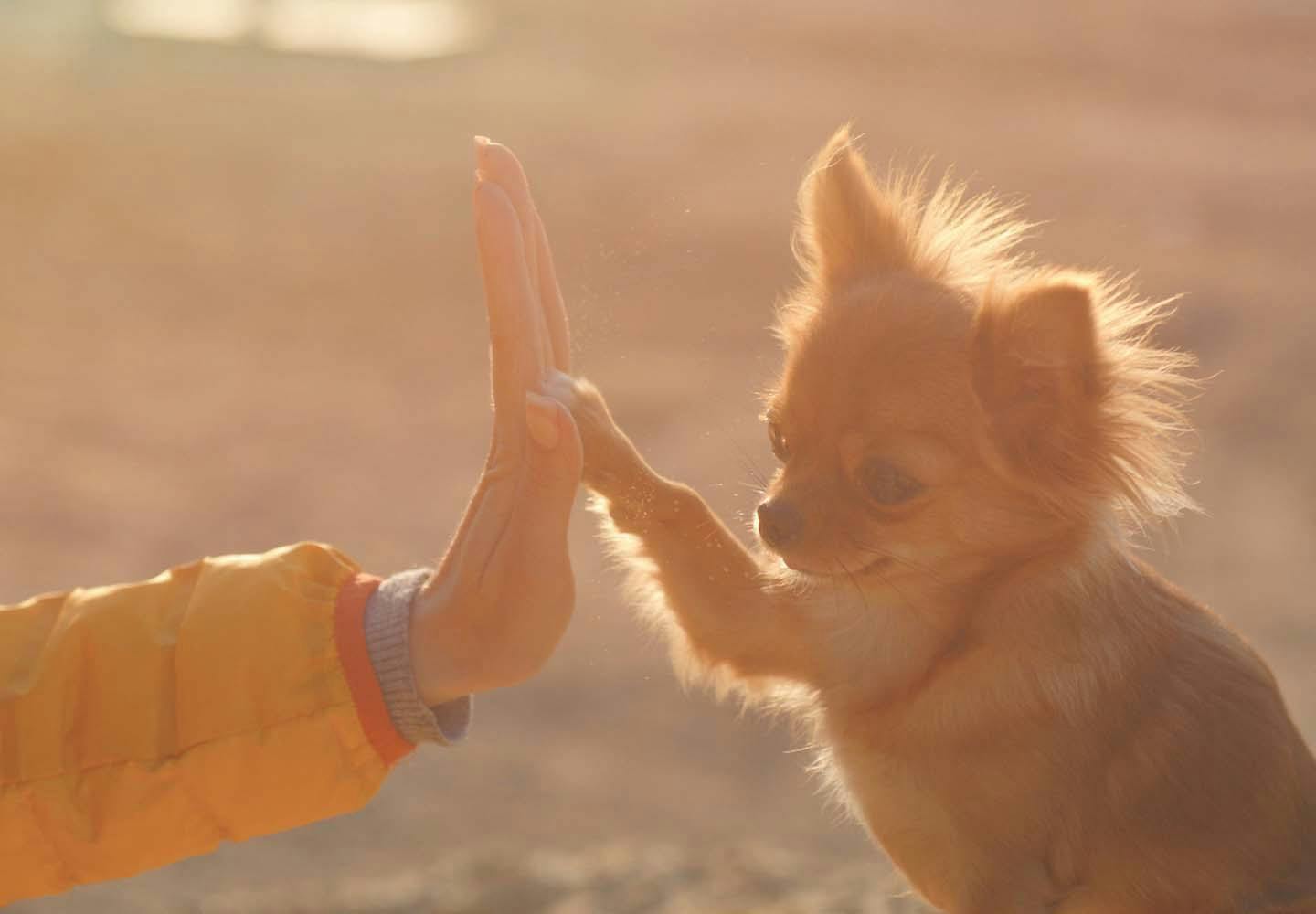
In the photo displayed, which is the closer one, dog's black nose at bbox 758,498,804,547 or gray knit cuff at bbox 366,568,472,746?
gray knit cuff at bbox 366,568,472,746

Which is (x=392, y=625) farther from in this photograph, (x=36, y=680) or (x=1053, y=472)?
(x=1053, y=472)

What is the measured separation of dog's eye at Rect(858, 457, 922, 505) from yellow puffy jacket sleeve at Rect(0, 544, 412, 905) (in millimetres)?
1132

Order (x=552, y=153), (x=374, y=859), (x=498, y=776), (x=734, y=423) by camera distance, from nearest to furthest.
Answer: (x=374, y=859)
(x=498, y=776)
(x=734, y=423)
(x=552, y=153)

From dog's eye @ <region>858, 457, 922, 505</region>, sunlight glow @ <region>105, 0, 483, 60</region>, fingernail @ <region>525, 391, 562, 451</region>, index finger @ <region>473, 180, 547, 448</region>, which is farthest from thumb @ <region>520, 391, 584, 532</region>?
sunlight glow @ <region>105, 0, 483, 60</region>

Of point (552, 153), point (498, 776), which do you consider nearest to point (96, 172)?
point (552, 153)

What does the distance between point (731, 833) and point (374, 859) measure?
1.53 metres

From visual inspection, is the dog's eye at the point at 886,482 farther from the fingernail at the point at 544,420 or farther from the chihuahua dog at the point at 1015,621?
the fingernail at the point at 544,420

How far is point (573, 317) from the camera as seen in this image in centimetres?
409

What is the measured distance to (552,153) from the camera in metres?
13.6

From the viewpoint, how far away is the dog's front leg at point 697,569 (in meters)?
3.71

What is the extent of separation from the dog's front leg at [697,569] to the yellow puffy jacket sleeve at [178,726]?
2.84 ft

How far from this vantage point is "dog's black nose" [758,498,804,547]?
3.40 m

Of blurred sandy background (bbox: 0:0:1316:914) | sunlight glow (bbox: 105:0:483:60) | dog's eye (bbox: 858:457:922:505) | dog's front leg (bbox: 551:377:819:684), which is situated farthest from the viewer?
sunlight glow (bbox: 105:0:483:60)

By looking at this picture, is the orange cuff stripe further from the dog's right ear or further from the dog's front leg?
the dog's right ear
